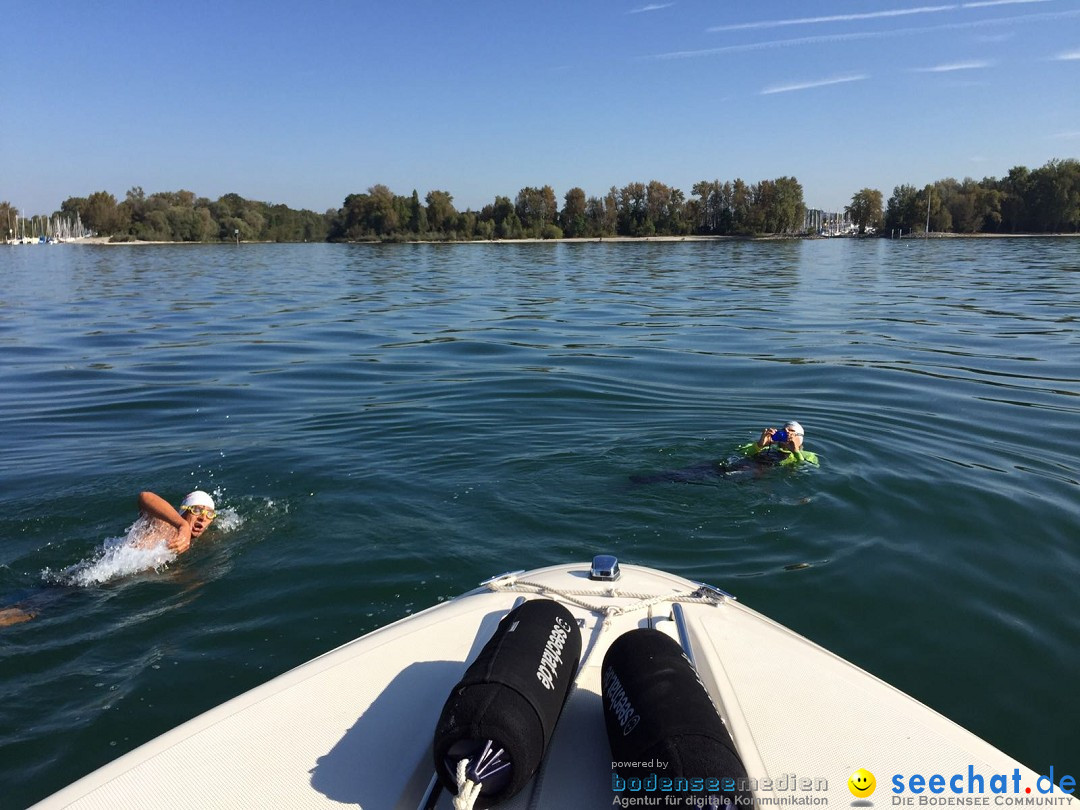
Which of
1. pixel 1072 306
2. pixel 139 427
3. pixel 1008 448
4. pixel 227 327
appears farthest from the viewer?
pixel 1072 306

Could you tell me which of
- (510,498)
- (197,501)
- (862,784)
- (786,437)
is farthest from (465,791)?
(786,437)

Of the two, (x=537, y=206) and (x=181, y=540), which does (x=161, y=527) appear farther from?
(x=537, y=206)

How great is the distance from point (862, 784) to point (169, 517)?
5.02 meters

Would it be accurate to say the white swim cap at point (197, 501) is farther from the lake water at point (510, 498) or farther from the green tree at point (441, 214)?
the green tree at point (441, 214)

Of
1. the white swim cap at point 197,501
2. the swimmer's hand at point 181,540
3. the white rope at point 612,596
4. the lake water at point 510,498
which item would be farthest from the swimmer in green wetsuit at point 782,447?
the swimmer's hand at point 181,540

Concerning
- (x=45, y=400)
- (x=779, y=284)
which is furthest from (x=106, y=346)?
(x=779, y=284)

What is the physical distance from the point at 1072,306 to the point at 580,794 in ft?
72.2

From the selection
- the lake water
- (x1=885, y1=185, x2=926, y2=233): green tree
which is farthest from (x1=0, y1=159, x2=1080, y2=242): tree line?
the lake water

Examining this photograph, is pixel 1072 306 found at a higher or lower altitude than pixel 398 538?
higher

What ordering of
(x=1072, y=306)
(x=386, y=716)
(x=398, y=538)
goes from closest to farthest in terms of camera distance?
1. (x=386, y=716)
2. (x=398, y=538)
3. (x=1072, y=306)

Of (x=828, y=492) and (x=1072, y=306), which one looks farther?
(x=1072, y=306)

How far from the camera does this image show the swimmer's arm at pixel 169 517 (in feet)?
18.4

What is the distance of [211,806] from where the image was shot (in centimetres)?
224

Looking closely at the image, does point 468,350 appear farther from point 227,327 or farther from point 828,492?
point 828,492
